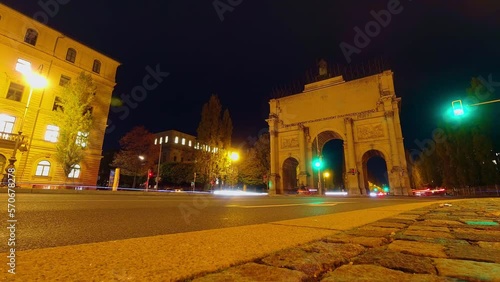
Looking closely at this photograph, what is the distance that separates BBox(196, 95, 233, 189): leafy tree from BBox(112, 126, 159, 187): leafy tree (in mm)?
11483

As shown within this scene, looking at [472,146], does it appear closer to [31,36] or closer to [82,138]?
[82,138]

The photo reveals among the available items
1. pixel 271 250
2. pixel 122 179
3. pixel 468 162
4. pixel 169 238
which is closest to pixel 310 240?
pixel 271 250

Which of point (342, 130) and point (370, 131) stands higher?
point (342, 130)

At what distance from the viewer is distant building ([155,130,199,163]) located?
6328 centimetres

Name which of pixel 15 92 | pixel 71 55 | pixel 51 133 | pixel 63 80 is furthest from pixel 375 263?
pixel 71 55

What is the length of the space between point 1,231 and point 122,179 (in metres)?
49.8

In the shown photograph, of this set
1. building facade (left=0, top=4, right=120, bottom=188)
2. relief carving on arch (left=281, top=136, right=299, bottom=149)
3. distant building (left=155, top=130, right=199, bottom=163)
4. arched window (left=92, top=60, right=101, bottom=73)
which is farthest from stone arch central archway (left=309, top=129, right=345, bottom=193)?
distant building (left=155, top=130, right=199, bottom=163)

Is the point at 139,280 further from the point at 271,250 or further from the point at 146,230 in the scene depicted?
the point at 146,230

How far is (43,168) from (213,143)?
2045cm

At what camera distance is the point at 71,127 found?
23.9m

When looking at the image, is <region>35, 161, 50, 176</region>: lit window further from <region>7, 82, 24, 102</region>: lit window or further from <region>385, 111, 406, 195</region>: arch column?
<region>385, 111, 406, 195</region>: arch column

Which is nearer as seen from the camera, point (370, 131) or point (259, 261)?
point (259, 261)

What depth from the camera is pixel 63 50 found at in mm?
28844

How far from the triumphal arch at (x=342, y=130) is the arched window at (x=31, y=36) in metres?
32.4
